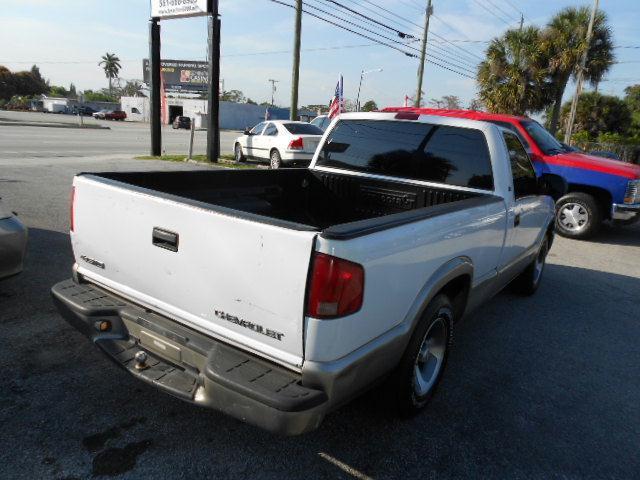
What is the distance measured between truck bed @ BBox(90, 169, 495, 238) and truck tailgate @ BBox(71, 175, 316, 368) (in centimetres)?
50

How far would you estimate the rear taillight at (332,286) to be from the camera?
2.03m

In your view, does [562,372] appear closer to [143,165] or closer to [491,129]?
[491,129]

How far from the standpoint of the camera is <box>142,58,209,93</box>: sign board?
58562 mm

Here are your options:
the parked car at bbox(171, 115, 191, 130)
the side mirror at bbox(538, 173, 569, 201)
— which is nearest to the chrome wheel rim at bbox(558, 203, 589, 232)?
the side mirror at bbox(538, 173, 569, 201)

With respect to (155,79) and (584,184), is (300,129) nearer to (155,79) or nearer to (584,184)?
(155,79)

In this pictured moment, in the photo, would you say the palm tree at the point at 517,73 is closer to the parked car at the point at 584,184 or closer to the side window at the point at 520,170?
the parked car at the point at 584,184

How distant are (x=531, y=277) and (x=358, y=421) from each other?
3.26 m

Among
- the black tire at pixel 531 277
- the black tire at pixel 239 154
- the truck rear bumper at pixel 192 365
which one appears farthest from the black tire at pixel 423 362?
the black tire at pixel 239 154

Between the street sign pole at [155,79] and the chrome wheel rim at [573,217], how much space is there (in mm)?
12044

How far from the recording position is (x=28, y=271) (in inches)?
189

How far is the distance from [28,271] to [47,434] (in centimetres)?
Result: 275

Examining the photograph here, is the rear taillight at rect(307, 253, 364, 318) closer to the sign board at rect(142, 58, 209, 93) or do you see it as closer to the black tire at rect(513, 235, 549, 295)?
the black tire at rect(513, 235, 549, 295)

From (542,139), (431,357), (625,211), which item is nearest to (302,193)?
(431,357)

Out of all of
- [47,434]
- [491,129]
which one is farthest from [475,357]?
[47,434]
